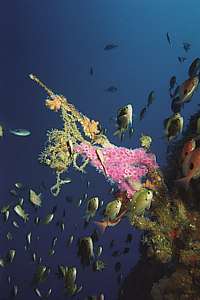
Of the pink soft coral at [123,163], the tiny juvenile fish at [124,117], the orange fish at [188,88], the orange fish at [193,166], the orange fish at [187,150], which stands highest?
the orange fish at [188,88]

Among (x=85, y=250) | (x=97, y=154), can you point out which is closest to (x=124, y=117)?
(x=97, y=154)

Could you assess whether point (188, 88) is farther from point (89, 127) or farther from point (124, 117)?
point (89, 127)

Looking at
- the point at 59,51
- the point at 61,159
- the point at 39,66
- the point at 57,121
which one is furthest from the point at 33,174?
the point at 61,159

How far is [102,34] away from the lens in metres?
60.6

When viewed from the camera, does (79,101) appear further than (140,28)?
No

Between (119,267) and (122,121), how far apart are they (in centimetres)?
423

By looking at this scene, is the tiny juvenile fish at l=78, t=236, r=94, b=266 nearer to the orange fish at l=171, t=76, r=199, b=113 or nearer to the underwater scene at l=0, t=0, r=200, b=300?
the underwater scene at l=0, t=0, r=200, b=300

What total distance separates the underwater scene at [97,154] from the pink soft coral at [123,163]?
0.04 feet

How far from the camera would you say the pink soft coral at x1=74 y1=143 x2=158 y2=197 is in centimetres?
526

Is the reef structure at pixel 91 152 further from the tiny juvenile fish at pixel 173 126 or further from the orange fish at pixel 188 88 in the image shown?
the orange fish at pixel 188 88

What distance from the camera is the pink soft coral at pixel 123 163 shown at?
17.3 ft

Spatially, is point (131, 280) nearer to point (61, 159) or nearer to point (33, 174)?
point (61, 159)

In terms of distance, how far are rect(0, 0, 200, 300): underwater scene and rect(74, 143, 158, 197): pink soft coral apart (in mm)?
14

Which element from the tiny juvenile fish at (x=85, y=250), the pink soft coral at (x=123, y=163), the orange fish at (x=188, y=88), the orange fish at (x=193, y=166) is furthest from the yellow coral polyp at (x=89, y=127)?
the orange fish at (x=193, y=166)
